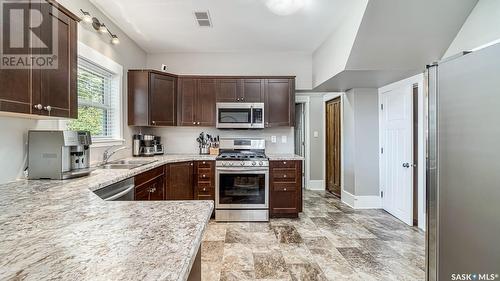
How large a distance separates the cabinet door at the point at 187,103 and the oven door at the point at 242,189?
1.05m

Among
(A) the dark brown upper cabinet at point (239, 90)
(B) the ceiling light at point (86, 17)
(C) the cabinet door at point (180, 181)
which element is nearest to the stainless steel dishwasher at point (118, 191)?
(C) the cabinet door at point (180, 181)

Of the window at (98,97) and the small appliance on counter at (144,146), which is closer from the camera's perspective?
the window at (98,97)

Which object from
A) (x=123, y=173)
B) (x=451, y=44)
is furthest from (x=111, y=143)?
(x=451, y=44)

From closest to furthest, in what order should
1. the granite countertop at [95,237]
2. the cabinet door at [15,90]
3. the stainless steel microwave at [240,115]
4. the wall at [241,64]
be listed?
the granite countertop at [95,237] < the cabinet door at [15,90] < the stainless steel microwave at [240,115] < the wall at [241,64]

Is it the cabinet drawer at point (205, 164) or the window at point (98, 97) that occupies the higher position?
the window at point (98, 97)

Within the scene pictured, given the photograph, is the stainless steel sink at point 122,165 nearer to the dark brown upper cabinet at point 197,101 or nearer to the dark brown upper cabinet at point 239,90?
the dark brown upper cabinet at point 197,101

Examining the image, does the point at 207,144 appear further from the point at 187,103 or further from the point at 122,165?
the point at 122,165

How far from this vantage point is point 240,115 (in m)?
4.10

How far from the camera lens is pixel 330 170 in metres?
5.62

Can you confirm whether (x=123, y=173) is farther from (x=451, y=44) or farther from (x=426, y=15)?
(x=451, y=44)

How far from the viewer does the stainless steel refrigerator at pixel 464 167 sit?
1.19 metres

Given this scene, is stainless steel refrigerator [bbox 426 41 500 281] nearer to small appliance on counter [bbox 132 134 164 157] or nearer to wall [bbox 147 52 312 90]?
wall [bbox 147 52 312 90]

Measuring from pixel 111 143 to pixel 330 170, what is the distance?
430cm

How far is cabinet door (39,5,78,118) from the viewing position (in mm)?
1798
